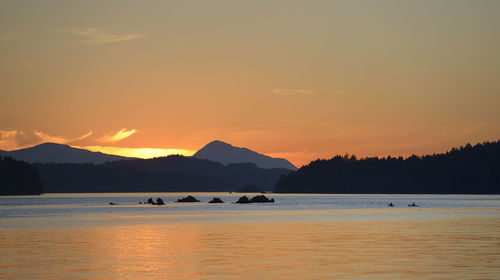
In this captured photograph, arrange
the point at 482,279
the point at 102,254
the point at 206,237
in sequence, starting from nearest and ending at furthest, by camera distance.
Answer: the point at 482,279 < the point at 102,254 < the point at 206,237

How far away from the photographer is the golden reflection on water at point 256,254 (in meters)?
28.9

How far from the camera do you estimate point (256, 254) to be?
36250 mm

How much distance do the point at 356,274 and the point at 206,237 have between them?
2211 cm

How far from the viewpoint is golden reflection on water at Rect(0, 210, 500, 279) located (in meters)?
28.9

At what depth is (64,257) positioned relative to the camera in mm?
35531

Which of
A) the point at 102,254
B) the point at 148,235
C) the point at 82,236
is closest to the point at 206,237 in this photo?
the point at 148,235

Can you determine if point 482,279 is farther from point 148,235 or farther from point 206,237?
point 148,235

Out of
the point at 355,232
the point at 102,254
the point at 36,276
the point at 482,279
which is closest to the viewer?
the point at 482,279

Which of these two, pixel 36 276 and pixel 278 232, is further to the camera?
pixel 278 232

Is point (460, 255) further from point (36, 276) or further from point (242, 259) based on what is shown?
point (36, 276)

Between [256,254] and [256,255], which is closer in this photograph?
[256,255]

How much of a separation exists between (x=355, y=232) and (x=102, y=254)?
71.6ft

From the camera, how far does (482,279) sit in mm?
26312

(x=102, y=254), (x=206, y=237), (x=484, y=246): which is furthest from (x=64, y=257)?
(x=484, y=246)
